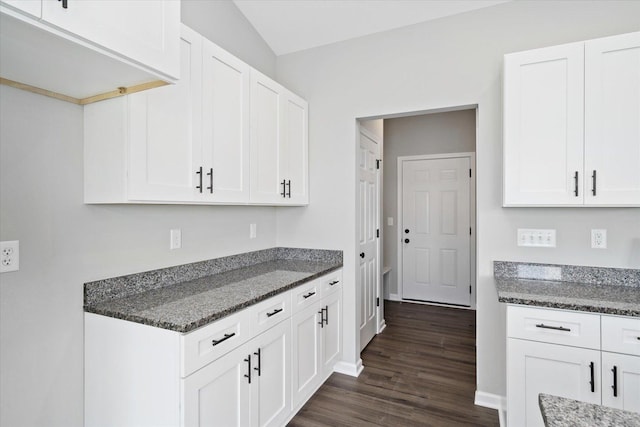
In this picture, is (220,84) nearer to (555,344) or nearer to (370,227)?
(370,227)

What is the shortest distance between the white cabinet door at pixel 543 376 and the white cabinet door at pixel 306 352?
48.1 inches

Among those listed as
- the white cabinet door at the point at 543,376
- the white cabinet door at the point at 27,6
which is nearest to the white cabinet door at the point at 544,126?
the white cabinet door at the point at 543,376

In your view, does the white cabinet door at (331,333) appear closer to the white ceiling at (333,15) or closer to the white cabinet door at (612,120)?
the white cabinet door at (612,120)

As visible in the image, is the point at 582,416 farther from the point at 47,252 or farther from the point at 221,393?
the point at 47,252

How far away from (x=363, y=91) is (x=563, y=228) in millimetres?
1766

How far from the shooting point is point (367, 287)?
337 centimetres

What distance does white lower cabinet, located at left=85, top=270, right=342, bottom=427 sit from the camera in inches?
55.7

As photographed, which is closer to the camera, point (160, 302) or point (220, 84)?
point (160, 302)

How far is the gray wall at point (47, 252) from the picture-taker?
1.41 m

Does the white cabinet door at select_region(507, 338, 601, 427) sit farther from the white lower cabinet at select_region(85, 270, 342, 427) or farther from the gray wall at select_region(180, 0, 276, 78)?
the gray wall at select_region(180, 0, 276, 78)

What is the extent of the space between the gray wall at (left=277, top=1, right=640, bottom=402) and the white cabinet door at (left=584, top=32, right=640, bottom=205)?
30 cm

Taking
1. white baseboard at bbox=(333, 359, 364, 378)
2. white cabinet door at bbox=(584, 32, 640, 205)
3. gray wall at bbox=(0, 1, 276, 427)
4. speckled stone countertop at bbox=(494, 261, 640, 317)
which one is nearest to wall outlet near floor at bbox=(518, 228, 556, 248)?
speckled stone countertop at bbox=(494, 261, 640, 317)

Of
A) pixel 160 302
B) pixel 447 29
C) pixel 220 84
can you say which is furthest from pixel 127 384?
pixel 447 29

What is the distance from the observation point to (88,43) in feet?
3.58
